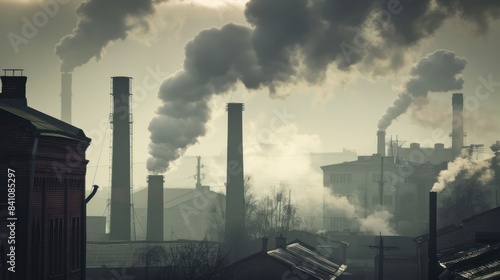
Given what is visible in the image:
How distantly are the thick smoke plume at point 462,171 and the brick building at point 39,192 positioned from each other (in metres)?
47.4

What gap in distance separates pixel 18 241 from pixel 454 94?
2510 inches

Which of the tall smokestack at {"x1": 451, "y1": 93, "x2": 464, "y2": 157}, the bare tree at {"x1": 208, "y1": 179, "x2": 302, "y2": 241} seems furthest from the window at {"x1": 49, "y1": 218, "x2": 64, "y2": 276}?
the tall smokestack at {"x1": 451, "y1": 93, "x2": 464, "y2": 157}

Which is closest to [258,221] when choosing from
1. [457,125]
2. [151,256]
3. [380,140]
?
[151,256]

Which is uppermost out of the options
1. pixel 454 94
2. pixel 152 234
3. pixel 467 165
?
pixel 454 94

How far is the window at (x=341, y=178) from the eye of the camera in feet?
275

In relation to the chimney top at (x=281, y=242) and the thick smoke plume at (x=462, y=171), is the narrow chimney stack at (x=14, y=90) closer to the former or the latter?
the chimney top at (x=281, y=242)

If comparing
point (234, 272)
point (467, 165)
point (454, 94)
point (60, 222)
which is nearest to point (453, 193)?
point (467, 165)

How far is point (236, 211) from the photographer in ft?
179

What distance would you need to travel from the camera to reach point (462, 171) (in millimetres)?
69938

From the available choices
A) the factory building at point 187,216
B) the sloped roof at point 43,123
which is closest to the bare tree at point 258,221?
the factory building at point 187,216

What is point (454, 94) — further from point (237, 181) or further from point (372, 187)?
point (237, 181)

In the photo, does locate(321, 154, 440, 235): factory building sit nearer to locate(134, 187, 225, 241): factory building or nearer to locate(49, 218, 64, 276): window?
locate(134, 187, 225, 241): factory building

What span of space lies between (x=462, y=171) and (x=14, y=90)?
5013 centimetres

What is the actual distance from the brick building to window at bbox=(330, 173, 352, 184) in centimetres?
5933
